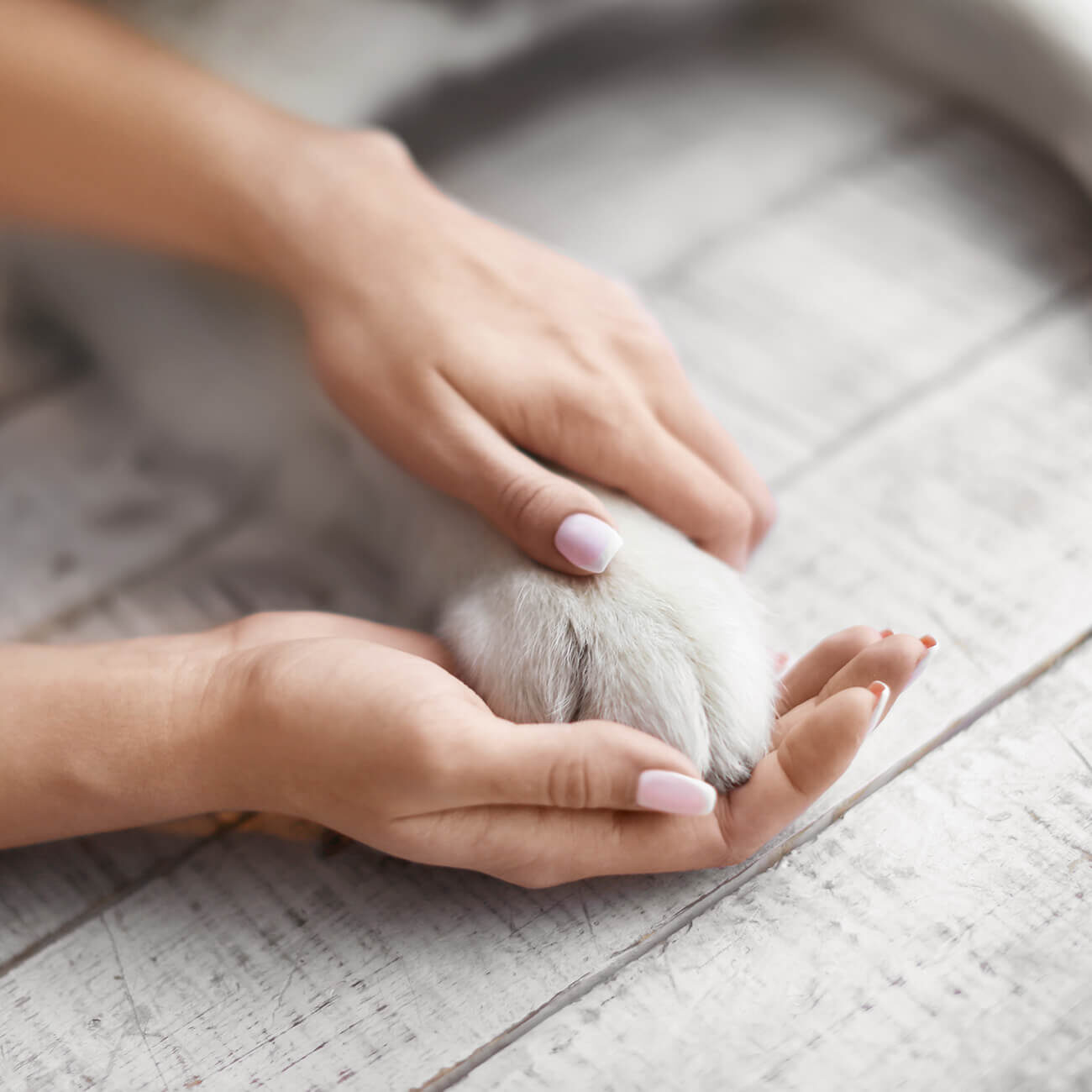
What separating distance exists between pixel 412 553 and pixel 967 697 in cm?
38

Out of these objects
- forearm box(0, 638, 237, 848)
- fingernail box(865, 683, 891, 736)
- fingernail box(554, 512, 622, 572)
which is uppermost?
fingernail box(865, 683, 891, 736)

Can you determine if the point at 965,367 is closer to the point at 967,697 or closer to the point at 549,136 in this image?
the point at 967,697

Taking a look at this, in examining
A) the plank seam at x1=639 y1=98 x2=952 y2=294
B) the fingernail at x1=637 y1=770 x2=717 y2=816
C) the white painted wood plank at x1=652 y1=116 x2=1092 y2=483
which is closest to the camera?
the fingernail at x1=637 y1=770 x2=717 y2=816

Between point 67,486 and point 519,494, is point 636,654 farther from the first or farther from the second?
point 67,486

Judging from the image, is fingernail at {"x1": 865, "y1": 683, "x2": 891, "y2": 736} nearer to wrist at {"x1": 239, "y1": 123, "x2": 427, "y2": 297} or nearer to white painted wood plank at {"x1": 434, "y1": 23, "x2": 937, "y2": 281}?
wrist at {"x1": 239, "y1": 123, "x2": 427, "y2": 297}

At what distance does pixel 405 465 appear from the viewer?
719 millimetres

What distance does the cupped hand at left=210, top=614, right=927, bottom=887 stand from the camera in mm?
539

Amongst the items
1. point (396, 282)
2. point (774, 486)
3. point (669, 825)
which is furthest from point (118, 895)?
point (774, 486)

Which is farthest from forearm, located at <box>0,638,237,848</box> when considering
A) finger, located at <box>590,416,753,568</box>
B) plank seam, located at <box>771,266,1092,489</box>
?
plank seam, located at <box>771,266,1092,489</box>

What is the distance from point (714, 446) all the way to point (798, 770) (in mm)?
260

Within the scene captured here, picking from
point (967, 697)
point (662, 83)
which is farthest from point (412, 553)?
point (662, 83)

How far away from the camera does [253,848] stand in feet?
2.17

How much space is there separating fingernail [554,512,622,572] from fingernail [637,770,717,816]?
0.13 meters

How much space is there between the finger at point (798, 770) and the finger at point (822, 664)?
0.15 feet
